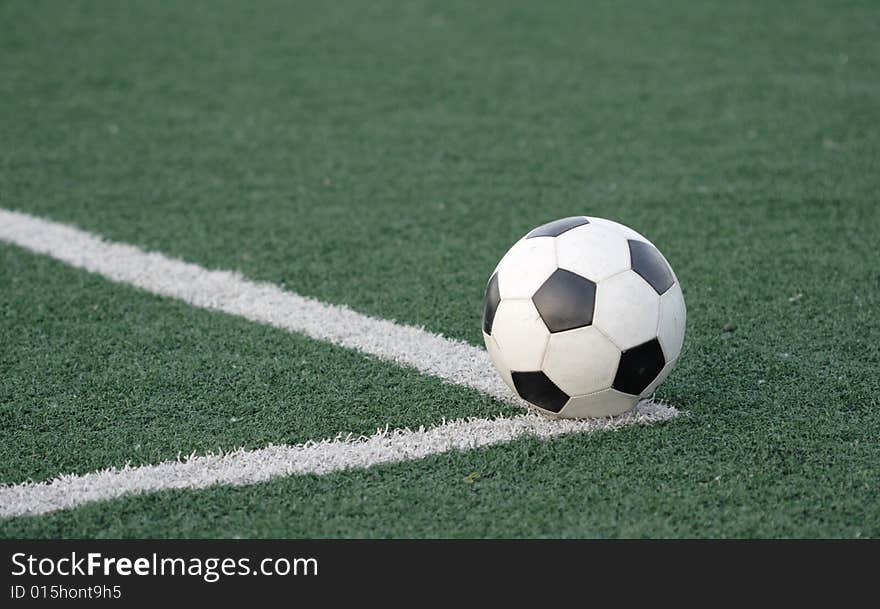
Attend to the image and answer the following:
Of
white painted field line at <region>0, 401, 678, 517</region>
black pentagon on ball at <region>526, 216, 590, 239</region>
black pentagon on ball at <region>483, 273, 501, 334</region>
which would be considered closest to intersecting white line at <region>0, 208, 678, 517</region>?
white painted field line at <region>0, 401, 678, 517</region>

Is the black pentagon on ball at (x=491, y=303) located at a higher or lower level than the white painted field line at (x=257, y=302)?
higher

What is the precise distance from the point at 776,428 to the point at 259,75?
6224mm

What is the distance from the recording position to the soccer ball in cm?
348

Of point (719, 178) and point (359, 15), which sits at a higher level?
point (359, 15)

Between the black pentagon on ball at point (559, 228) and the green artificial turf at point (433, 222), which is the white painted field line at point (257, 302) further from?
the black pentagon on ball at point (559, 228)

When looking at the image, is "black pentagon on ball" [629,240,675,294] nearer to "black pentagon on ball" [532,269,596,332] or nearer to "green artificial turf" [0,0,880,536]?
"black pentagon on ball" [532,269,596,332]

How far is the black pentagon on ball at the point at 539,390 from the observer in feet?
11.6

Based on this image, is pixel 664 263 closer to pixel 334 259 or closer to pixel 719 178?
pixel 334 259

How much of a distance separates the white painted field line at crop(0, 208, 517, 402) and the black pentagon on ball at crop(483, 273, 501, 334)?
36cm

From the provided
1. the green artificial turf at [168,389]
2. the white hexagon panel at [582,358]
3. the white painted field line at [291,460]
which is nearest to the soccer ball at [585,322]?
the white hexagon panel at [582,358]

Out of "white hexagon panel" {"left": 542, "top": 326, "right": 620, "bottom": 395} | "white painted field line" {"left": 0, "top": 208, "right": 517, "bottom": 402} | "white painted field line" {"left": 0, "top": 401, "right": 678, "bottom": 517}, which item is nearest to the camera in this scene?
"white painted field line" {"left": 0, "top": 401, "right": 678, "bottom": 517}
